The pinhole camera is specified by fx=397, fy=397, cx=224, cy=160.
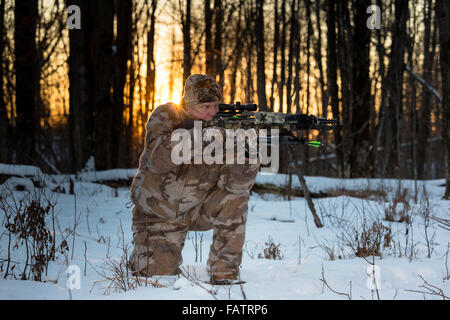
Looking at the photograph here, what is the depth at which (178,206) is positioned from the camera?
2.78 meters

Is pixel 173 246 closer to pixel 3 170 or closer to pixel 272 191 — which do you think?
pixel 3 170

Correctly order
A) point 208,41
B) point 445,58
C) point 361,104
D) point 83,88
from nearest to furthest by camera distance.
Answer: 1. point 445,58
2. point 208,41
3. point 83,88
4. point 361,104

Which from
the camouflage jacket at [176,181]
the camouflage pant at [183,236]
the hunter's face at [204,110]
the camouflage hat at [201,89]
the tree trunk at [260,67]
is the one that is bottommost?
the camouflage pant at [183,236]

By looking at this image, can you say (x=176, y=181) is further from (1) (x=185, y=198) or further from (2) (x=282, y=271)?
(2) (x=282, y=271)

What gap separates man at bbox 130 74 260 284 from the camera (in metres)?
2.68

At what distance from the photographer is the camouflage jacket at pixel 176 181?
271cm

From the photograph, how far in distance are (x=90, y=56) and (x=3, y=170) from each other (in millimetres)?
4197

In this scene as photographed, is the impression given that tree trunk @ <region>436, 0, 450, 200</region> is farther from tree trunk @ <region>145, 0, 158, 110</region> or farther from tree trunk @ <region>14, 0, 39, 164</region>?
tree trunk @ <region>145, 0, 158, 110</region>

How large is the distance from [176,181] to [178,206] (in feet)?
0.58

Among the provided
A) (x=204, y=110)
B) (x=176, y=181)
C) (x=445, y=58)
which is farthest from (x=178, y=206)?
(x=445, y=58)

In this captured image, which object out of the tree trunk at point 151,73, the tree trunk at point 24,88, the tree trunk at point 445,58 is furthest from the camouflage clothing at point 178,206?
the tree trunk at point 151,73

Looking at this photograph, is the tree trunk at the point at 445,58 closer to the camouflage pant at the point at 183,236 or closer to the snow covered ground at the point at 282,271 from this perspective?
the snow covered ground at the point at 282,271
